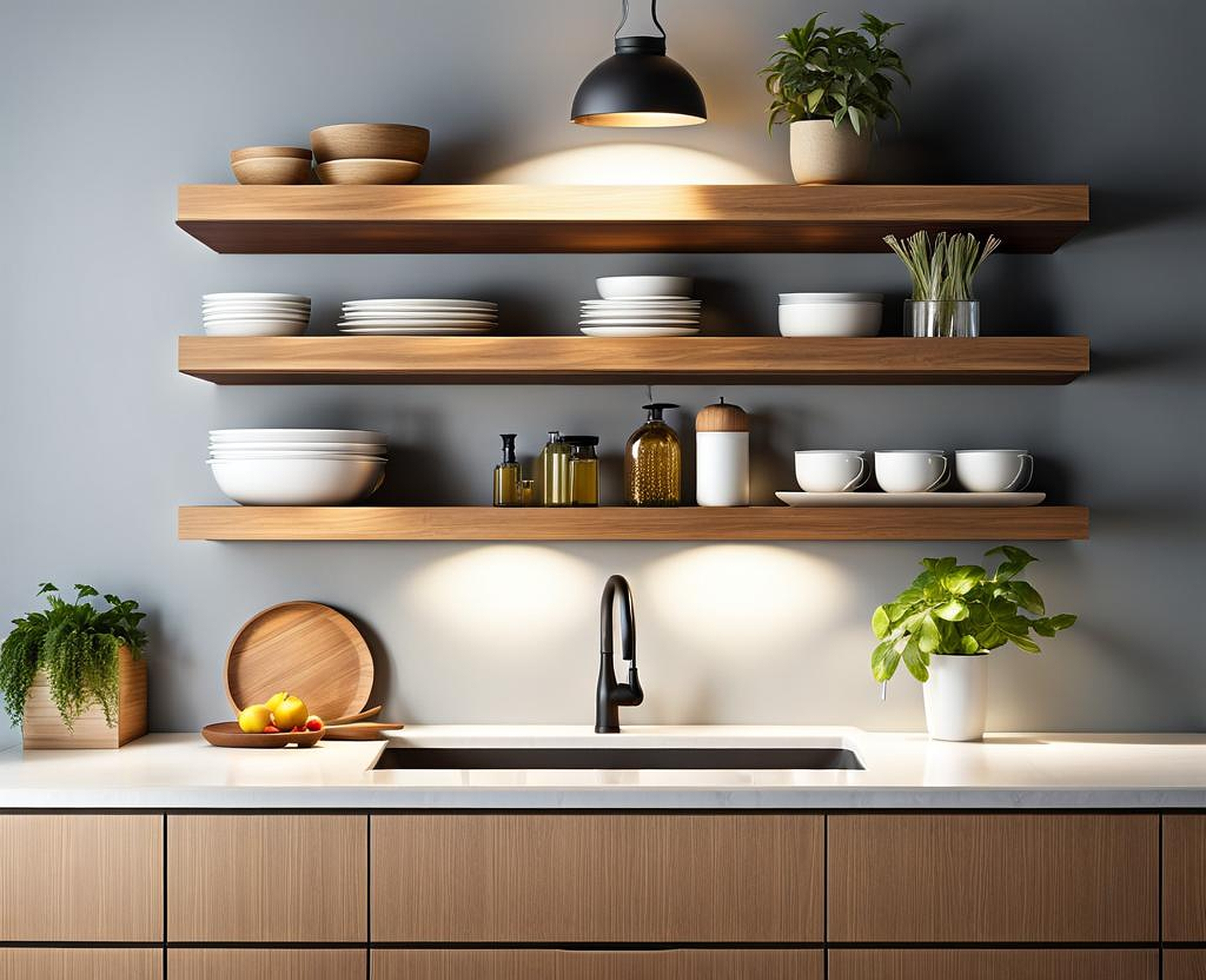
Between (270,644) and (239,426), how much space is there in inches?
19.6

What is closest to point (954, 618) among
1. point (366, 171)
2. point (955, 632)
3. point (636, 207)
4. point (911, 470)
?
point (955, 632)

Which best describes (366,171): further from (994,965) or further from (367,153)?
(994,965)

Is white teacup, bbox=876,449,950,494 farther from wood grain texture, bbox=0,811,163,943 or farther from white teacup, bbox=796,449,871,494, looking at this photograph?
wood grain texture, bbox=0,811,163,943

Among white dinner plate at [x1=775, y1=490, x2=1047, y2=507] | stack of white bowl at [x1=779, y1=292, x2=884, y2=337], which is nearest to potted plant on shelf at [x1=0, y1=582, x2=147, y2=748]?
white dinner plate at [x1=775, y1=490, x2=1047, y2=507]

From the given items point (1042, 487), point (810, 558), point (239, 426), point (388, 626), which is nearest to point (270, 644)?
point (388, 626)

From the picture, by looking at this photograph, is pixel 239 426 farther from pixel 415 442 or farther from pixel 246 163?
pixel 246 163

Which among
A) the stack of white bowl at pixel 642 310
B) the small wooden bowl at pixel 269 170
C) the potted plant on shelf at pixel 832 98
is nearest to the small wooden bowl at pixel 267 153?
the small wooden bowl at pixel 269 170

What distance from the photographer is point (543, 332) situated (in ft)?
9.80

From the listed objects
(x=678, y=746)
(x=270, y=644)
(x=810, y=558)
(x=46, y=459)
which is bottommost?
(x=678, y=746)

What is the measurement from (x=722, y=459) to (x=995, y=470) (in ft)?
1.88

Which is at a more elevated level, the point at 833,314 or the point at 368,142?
the point at 368,142

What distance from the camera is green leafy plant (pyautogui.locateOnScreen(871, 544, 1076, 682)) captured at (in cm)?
269

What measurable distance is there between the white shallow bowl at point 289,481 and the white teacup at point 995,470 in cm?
129

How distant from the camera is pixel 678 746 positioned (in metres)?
2.79
